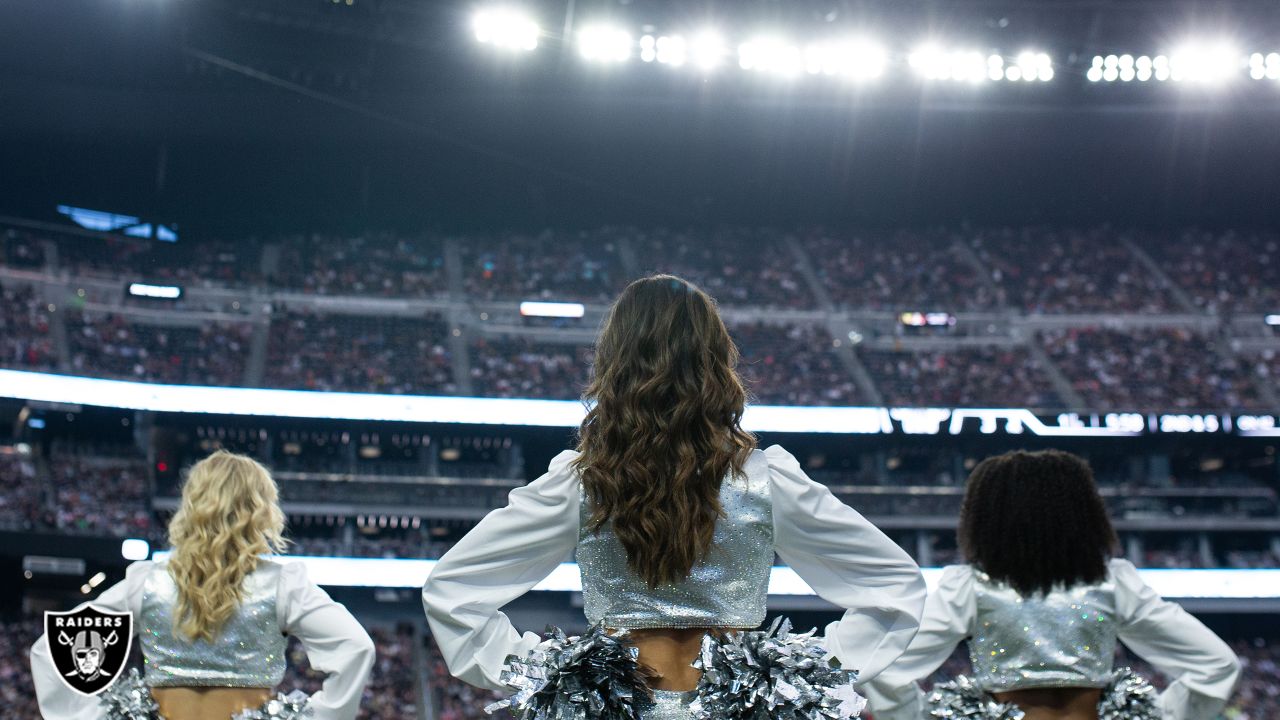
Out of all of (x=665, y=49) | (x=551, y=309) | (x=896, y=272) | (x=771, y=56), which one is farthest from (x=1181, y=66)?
(x=551, y=309)

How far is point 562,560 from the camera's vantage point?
2.20 metres

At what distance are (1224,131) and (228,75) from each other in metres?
22.6

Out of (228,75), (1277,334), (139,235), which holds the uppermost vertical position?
(228,75)

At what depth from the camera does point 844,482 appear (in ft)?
80.0

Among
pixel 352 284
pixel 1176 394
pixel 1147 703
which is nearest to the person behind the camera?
pixel 1147 703

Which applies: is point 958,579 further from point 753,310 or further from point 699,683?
point 753,310

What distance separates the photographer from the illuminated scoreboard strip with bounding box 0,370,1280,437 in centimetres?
2084

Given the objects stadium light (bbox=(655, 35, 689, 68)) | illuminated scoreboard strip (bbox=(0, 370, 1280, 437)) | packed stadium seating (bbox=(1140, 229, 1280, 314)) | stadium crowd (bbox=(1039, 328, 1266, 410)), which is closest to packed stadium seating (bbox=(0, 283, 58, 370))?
illuminated scoreboard strip (bbox=(0, 370, 1280, 437))

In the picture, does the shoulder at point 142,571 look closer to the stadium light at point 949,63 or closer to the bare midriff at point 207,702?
the bare midriff at point 207,702

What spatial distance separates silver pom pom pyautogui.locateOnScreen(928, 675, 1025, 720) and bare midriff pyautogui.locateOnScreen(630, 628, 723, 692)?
117 centimetres

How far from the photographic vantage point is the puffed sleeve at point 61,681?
329 centimetres

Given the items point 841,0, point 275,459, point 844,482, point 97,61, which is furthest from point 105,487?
point 841,0

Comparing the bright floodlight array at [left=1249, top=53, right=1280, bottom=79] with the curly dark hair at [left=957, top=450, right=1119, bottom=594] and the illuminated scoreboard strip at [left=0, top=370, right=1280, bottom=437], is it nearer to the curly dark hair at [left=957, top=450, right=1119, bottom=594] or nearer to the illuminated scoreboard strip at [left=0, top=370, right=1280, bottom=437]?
the illuminated scoreboard strip at [left=0, top=370, right=1280, bottom=437]

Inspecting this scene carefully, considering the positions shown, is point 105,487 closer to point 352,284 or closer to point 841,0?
point 352,284
